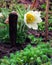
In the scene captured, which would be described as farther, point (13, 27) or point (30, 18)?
point (30, 18)

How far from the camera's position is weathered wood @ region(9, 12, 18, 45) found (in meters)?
3.86

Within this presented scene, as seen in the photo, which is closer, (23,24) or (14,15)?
(14,15)

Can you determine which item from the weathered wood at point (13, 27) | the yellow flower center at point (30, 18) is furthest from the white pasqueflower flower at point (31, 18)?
the weathered wood at point (13, 27)

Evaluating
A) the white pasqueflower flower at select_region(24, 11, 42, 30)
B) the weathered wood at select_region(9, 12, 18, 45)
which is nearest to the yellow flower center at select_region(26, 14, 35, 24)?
the white pasqueflower flower at select_region(24, 11, 42, 30)

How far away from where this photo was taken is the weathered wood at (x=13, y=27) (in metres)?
3.86

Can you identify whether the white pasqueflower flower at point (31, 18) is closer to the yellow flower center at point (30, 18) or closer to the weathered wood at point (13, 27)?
the yellow flower center at point (30, 18)

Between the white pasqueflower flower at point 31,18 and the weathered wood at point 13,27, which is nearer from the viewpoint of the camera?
the weathered wood at point 13,27

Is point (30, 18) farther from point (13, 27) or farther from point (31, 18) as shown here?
point (13, 27)

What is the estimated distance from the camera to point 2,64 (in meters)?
3.42

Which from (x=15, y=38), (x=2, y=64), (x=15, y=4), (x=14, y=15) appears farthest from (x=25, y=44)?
(x=15, y=4)

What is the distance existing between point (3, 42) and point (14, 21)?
0.42 m

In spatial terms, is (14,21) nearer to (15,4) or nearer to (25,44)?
(25,44)

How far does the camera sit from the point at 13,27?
13.0 feet

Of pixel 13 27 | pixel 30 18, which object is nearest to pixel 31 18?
pixel 30 18
